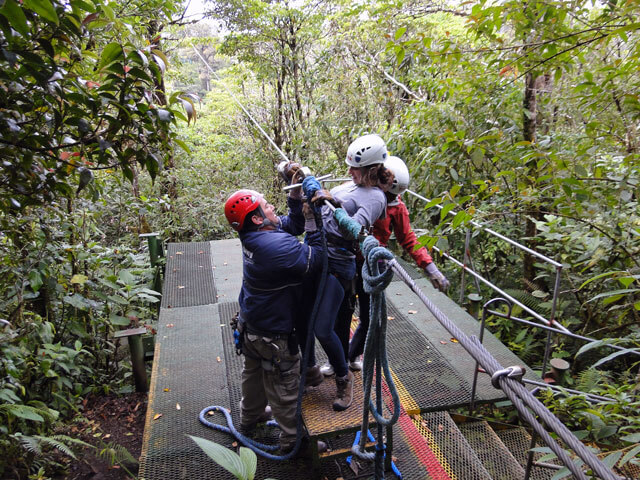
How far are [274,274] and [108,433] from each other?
2.49m

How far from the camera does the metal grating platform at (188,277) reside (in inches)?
197

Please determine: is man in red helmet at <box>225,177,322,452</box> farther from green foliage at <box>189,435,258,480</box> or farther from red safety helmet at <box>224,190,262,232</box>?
green foliage at <box>189,435,258,480</box>

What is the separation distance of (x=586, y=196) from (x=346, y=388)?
2.06 m

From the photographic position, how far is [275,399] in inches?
106

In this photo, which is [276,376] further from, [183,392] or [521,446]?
[521,446]

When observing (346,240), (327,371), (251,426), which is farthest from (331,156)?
(251,426)

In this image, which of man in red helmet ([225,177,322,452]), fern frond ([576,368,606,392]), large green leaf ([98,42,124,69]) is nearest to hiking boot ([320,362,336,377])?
man in red helmet ([225,177,322,452])

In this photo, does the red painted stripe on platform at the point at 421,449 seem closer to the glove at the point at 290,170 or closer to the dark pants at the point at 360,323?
the dark pants at the point at 360,323

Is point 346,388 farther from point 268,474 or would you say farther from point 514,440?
point 514,440

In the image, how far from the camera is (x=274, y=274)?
8.08 ft

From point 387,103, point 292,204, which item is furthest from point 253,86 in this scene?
point 292,204

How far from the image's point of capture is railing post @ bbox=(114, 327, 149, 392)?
380cm

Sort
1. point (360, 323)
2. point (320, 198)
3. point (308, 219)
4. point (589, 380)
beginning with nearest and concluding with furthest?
point (320, 198)
point (308, 219)
point (360, 323)
point (589, 380)

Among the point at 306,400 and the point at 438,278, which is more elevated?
the point at 438,278
